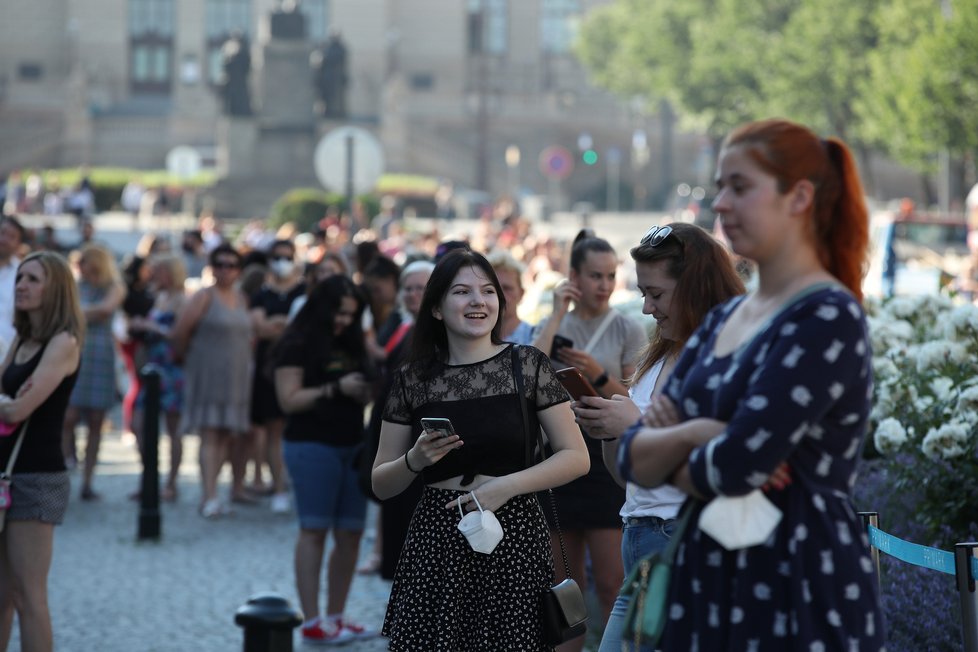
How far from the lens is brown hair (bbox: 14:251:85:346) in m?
6.93

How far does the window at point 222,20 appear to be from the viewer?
8900cm

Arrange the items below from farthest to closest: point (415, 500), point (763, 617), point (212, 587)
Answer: point (212, 587)
point (415, 500)
point (763, 617)

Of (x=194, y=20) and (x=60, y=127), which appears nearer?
(x=60, y=127)

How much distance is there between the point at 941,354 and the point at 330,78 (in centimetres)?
3757

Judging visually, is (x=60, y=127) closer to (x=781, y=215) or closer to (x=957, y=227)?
(x=957, y=227)

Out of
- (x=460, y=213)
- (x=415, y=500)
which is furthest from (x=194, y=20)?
(x=415, y=500)

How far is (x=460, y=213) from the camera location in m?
57.0

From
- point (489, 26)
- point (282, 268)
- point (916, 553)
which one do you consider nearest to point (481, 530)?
point (916, 553)

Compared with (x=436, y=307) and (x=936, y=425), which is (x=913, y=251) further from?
(x=436, y=307)

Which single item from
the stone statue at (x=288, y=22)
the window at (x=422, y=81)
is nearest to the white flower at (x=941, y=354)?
the stone statue at (x=288, y=22)

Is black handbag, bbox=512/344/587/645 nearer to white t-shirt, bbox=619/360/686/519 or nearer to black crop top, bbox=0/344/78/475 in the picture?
white t-shirt, bbox=619/360/686/519

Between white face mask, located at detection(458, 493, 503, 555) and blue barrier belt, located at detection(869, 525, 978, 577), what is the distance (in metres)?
1.25

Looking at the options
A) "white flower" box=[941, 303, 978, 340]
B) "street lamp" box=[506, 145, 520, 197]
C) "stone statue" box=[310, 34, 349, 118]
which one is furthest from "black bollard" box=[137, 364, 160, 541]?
"street lamp" box=[506, 145, 520, 197]

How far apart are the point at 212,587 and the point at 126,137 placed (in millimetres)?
67082
